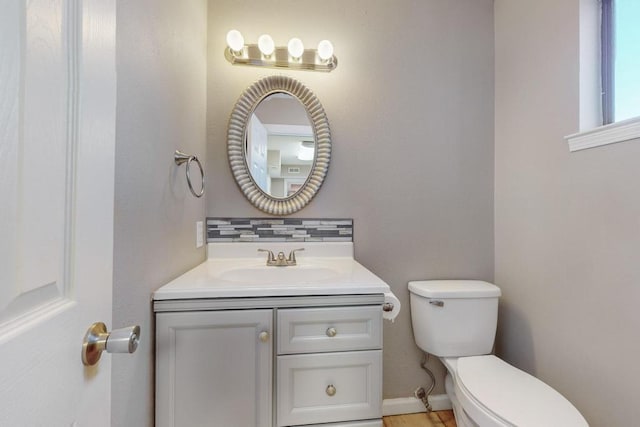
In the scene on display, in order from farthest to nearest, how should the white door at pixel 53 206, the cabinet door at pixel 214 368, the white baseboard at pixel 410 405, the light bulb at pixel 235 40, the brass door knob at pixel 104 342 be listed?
the white baseboard at pixel 410 405 → the light bulb at pixel 235 40 → the cabinet door at pixel 214 368 → the brass door knob at pixel 104 342 → the white door at pixel 53 206

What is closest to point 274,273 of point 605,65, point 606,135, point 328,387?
point 328,387

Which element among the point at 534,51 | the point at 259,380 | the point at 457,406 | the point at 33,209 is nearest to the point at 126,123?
the point at 33,209

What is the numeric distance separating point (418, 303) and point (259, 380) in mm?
878

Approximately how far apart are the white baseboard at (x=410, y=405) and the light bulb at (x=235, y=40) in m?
1.99

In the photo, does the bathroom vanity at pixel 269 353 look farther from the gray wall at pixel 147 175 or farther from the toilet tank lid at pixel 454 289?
the toilet tank lid at pixel 454 289

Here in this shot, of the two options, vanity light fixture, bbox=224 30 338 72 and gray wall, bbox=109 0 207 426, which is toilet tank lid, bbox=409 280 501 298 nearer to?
gray wall, bbox=109 0 207 426

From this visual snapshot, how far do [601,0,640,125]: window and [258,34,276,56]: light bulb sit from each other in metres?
1.45

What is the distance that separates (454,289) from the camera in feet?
4.48

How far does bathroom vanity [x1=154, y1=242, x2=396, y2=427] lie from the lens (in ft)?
2.87

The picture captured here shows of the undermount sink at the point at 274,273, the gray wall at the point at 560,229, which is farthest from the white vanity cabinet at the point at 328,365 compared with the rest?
the gray wall at the point at 560,229

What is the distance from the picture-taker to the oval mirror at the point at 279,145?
143 cm

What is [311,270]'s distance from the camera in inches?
52.4

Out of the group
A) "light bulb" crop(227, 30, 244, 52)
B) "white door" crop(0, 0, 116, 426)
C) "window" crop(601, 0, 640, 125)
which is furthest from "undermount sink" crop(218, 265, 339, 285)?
"window" crop(601, 0, 640, 125)

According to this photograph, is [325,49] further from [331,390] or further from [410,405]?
[410,405]
